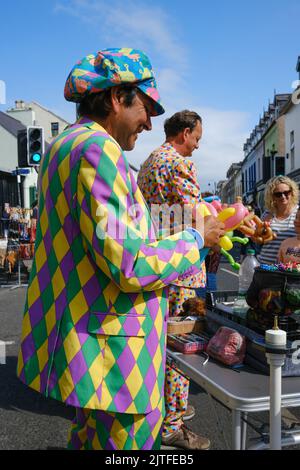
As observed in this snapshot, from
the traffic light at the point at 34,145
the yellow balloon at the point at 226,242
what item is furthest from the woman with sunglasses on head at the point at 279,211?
the traffic light at the point at 34,145

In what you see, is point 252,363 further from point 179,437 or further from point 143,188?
point 143,188

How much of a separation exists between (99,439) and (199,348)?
2.27ft

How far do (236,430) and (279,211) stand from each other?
2.55m

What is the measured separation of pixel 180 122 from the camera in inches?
108

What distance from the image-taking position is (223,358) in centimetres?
177

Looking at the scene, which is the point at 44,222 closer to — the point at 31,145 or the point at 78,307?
the point at 78,307

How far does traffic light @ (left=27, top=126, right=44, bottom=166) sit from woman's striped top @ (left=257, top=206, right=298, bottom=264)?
20.9 ft

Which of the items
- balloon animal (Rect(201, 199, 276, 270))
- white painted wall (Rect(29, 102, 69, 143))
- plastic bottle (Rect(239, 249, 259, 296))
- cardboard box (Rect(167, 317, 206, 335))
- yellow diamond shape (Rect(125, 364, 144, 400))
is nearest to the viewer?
yellow diamond shape (Rect(125, 364, 144, 400))

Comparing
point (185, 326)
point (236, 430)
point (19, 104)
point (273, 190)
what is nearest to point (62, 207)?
point (236, 430)

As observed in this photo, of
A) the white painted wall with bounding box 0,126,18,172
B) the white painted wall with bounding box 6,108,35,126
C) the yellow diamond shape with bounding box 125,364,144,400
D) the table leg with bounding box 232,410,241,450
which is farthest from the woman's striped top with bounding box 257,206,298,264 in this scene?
the white painted wall with bounding box 6,108,35,126

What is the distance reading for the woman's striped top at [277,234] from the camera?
3564 millimetres

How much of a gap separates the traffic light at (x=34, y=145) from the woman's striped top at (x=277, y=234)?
250 inches

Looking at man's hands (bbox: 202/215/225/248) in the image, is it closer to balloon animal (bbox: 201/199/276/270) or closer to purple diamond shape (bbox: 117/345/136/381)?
balloon animal (bbox: 201/199/276/270)

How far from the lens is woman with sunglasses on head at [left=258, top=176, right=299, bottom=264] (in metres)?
3.59
